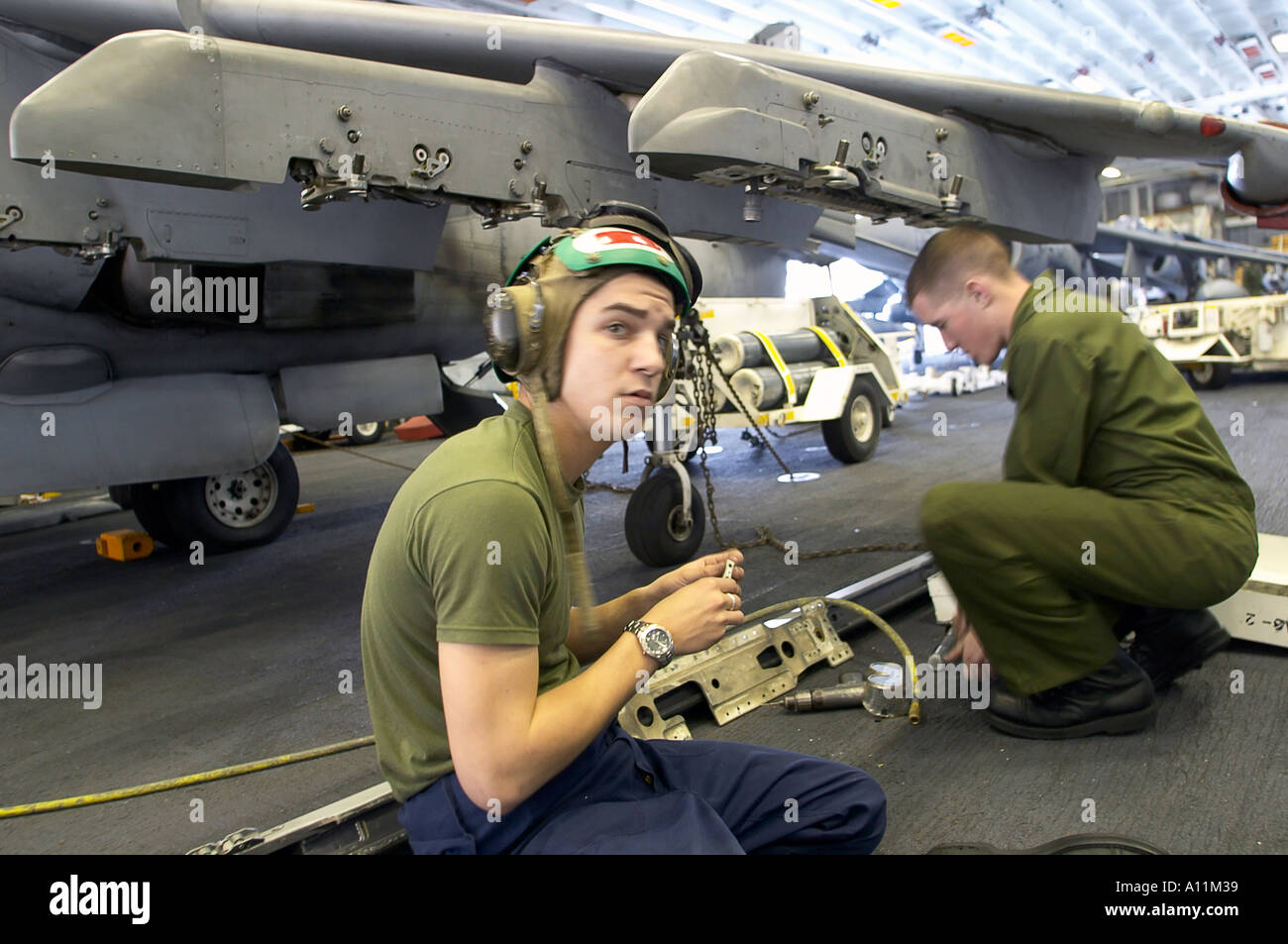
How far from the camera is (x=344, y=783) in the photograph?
2.57 metres

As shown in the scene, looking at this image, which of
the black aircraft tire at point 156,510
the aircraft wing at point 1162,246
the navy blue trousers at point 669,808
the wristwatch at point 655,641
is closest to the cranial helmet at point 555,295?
the wristwatch at point 655,641

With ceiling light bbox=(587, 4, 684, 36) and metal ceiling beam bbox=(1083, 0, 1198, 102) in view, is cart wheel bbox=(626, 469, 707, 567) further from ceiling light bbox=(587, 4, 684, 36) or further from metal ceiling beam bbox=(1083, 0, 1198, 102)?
metal ceiling beam bbox=(1083, 0, 1198, 102)

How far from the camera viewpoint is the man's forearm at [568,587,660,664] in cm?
175

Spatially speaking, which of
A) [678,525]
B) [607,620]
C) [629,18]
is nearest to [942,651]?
[607,620]

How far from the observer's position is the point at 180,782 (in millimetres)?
2598

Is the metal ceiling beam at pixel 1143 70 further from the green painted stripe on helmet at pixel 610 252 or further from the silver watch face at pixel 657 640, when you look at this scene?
the silver watch face at pixel 657 640

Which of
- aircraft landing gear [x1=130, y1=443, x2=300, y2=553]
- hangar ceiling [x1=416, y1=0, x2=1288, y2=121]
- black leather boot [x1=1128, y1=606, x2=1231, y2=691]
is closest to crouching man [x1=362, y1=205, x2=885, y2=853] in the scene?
black leather boot [x1=1128, y1=606, x2=1231, y2=691]

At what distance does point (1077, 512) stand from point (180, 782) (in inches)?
108

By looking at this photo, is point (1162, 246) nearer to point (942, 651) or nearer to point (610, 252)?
point (942, 651)

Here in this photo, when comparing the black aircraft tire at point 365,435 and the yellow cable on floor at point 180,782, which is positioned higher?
the black aircraft tire at point 365,435

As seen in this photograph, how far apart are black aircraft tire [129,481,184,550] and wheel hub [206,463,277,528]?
28 centimetres

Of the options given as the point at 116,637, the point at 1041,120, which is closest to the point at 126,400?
the point at 116,637

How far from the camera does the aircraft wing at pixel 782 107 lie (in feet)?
9.68

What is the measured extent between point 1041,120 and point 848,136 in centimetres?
137
